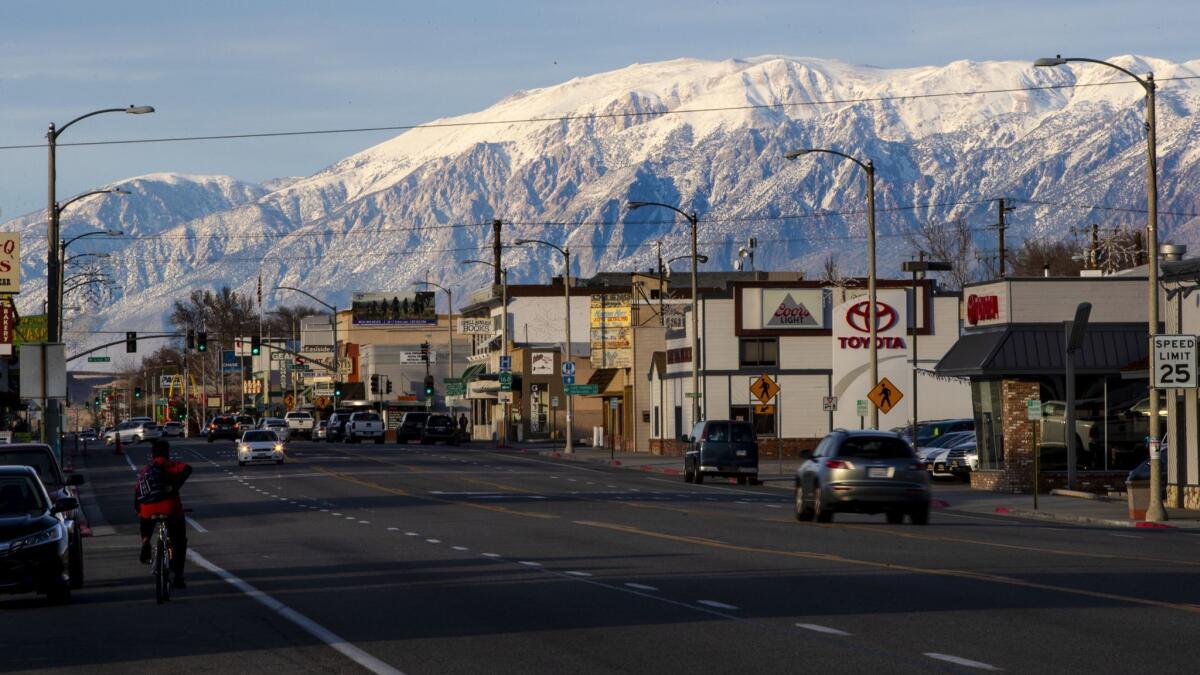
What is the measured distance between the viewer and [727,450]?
176 feet

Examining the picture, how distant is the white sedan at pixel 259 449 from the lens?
6806 cm

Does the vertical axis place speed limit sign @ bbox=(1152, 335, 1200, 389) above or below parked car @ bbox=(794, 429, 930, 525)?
above

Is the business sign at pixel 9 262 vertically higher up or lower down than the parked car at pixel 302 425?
higher up

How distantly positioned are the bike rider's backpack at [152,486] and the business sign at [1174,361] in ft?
69.1

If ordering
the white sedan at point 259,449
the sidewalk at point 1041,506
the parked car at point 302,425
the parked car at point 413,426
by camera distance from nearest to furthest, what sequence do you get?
the sidewalk at point 1041,506 → the white sedan at point 259,449 → the parked car at point 413,426 → the parked car at point 302,425

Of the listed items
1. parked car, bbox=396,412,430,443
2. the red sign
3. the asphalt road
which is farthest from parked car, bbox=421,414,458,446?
the asphalt road

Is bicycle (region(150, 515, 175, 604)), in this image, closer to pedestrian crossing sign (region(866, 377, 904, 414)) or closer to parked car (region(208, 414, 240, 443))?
pedestrian crossing sign (region(866, 377, 904, 414))

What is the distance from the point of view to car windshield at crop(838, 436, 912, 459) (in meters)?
32.3

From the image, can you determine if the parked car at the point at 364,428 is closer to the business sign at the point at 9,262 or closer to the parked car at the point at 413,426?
the parked car at the point at 413,426

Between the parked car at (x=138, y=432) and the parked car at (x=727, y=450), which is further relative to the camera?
the parked car at (x=138, y=432)

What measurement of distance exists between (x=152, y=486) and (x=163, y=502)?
24 cm

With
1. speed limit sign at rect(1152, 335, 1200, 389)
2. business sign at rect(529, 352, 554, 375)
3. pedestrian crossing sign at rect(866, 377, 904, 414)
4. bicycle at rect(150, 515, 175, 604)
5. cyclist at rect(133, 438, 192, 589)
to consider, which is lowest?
bicycle at rect(150, 515, 175, 604)

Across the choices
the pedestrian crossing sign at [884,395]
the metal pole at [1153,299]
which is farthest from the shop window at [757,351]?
the metal pole at [1153,299]

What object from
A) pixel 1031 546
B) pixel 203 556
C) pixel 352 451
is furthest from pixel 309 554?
pixel 352 451
